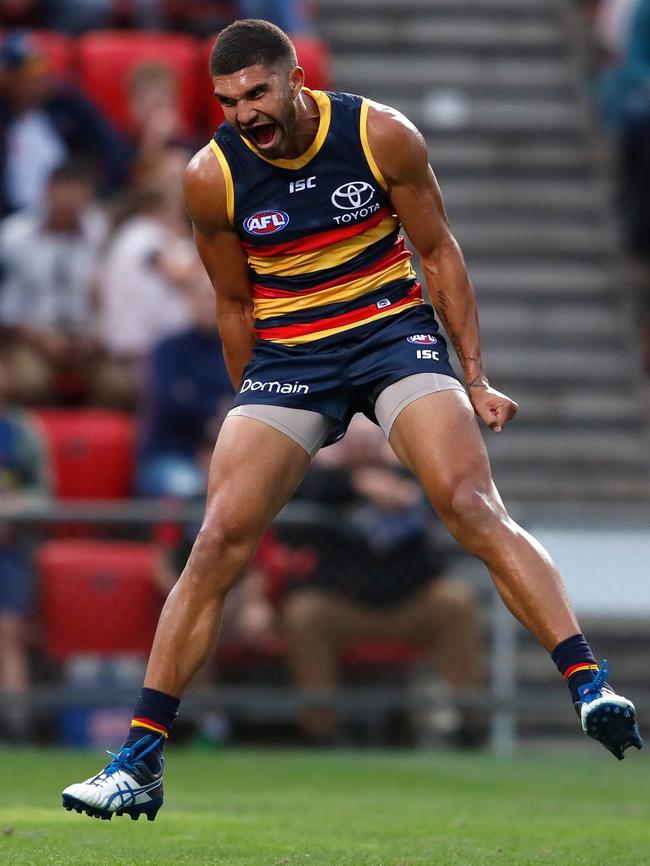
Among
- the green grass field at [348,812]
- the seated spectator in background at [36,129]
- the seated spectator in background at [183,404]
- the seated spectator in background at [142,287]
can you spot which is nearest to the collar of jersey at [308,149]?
the green grass field at [348,812]

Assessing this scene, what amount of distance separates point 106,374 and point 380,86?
195 inches

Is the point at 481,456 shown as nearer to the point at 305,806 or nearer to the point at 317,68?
the point at 305,806

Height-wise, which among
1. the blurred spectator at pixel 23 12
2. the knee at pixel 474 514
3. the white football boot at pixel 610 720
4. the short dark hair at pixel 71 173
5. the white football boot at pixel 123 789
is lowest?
the white football boot at pixel 123 789

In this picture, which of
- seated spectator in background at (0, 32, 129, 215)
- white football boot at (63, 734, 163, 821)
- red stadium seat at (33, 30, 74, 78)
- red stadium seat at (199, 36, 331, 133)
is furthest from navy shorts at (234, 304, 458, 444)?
red stadium seat at (33, 30, 74, 78)

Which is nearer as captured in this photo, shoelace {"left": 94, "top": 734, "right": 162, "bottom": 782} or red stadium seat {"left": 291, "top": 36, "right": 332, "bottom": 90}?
shoelace {"left": 94, "top": 734, "right": 162, "bottom": 782}

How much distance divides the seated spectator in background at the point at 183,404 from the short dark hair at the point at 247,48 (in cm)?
599

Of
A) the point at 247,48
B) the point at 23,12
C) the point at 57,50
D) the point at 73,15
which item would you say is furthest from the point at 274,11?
the point at 247,48

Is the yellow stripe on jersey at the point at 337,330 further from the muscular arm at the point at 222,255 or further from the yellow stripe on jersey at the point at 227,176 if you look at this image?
the yellow stripe on jersey at the point at 227,176

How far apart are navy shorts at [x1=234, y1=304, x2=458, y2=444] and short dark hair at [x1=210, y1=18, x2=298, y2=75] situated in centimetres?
102

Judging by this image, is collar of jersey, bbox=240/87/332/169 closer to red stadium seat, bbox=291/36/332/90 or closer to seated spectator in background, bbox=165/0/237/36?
red stadium seat, bbox=291/36/332/90

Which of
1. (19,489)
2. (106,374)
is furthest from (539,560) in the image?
→ (106,374)

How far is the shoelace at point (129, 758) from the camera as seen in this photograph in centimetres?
615

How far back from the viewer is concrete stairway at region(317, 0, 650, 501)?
47.7 ft

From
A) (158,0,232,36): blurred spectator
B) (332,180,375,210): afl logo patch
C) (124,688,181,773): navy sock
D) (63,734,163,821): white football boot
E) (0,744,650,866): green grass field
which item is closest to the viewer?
(63,734,163,821): white football boot
